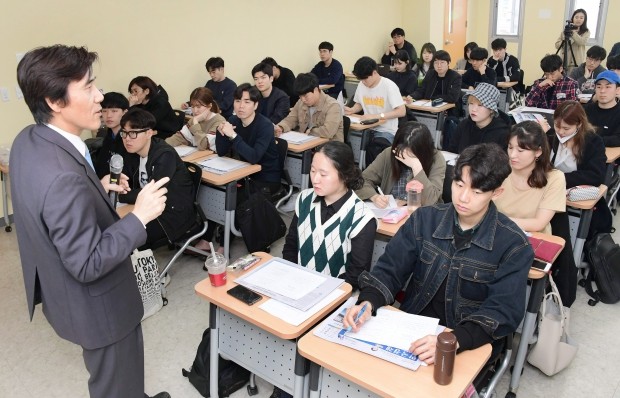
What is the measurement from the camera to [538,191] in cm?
257

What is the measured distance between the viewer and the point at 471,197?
1.73m

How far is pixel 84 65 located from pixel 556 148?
119 inches

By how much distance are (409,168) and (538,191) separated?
723 millimetres

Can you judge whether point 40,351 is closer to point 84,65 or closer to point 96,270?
point 96,270

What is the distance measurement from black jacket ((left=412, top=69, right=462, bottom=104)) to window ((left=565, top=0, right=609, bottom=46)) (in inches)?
186

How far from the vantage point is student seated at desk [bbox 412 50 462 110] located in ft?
19.0

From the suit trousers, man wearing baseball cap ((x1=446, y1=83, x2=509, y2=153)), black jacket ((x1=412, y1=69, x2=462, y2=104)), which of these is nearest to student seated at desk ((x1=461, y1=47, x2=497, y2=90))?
black jacket ((x1=412, y1=69, x2=462, y2=104))

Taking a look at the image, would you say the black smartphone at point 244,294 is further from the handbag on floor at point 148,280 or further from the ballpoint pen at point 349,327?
the handbag on floor at point 148,280

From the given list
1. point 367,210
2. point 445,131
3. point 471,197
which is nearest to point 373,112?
point 445,131

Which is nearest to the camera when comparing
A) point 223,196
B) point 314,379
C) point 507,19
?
point 314,379

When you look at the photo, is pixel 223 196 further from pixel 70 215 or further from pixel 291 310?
pixel 70 215

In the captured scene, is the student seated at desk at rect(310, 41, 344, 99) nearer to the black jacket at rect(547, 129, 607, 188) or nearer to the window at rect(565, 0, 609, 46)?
the black jacket at rect(547, 129, 607, 188)

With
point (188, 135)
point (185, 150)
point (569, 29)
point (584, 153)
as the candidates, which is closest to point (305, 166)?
point (185, 150)

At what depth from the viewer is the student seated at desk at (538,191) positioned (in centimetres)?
251
